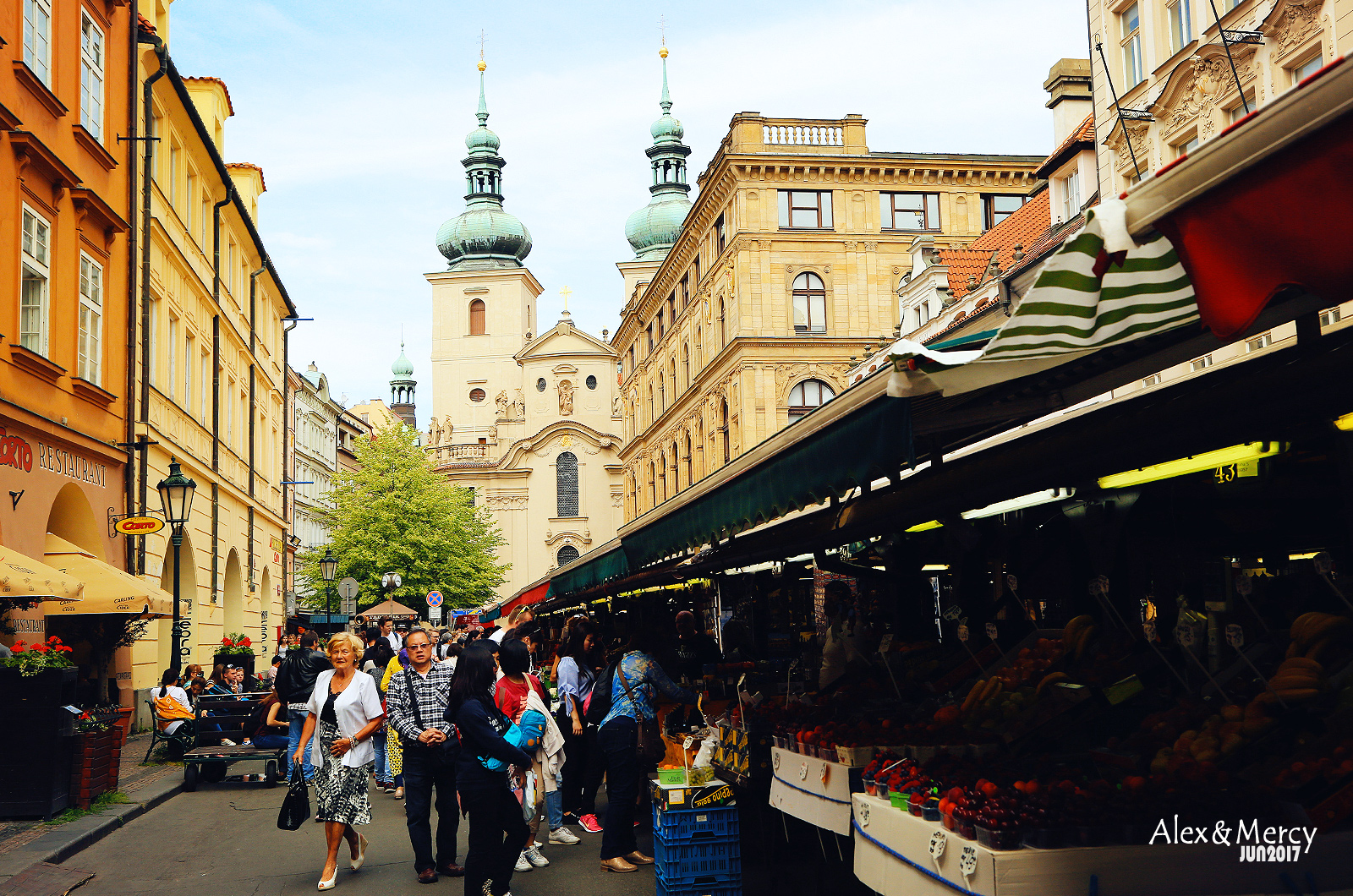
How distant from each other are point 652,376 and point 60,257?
46964mm

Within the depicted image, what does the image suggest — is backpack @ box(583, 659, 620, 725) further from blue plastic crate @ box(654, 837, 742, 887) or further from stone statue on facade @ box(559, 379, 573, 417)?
stone statue on facade @ box(559, 379, 573, 417)

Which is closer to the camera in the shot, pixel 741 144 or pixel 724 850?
pixel 724 850

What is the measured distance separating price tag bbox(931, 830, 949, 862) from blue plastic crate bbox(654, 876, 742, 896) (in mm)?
2865

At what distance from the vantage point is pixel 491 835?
7.95m

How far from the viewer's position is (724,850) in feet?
26.2

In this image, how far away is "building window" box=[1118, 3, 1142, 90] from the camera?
77.2 ft

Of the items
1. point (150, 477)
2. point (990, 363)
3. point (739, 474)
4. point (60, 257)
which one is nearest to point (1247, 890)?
point (990, 363)

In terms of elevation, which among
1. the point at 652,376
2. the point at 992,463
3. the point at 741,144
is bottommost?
the point at 992,463

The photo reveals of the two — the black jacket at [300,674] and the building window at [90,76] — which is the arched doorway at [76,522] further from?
the building window at [90,76]

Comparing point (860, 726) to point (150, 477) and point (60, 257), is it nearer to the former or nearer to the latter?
point (60, 257)

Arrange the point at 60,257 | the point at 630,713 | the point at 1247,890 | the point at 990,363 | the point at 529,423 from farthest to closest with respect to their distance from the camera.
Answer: the point at 529,423 → the point at 60,257 → the point at 630,713 → the point at 1247,890 → the point at 990,363

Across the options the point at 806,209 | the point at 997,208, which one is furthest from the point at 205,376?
the point at 997,208

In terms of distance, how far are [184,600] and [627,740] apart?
52.2 feet

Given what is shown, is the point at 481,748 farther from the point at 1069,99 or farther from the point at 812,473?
the point at 1069,99
